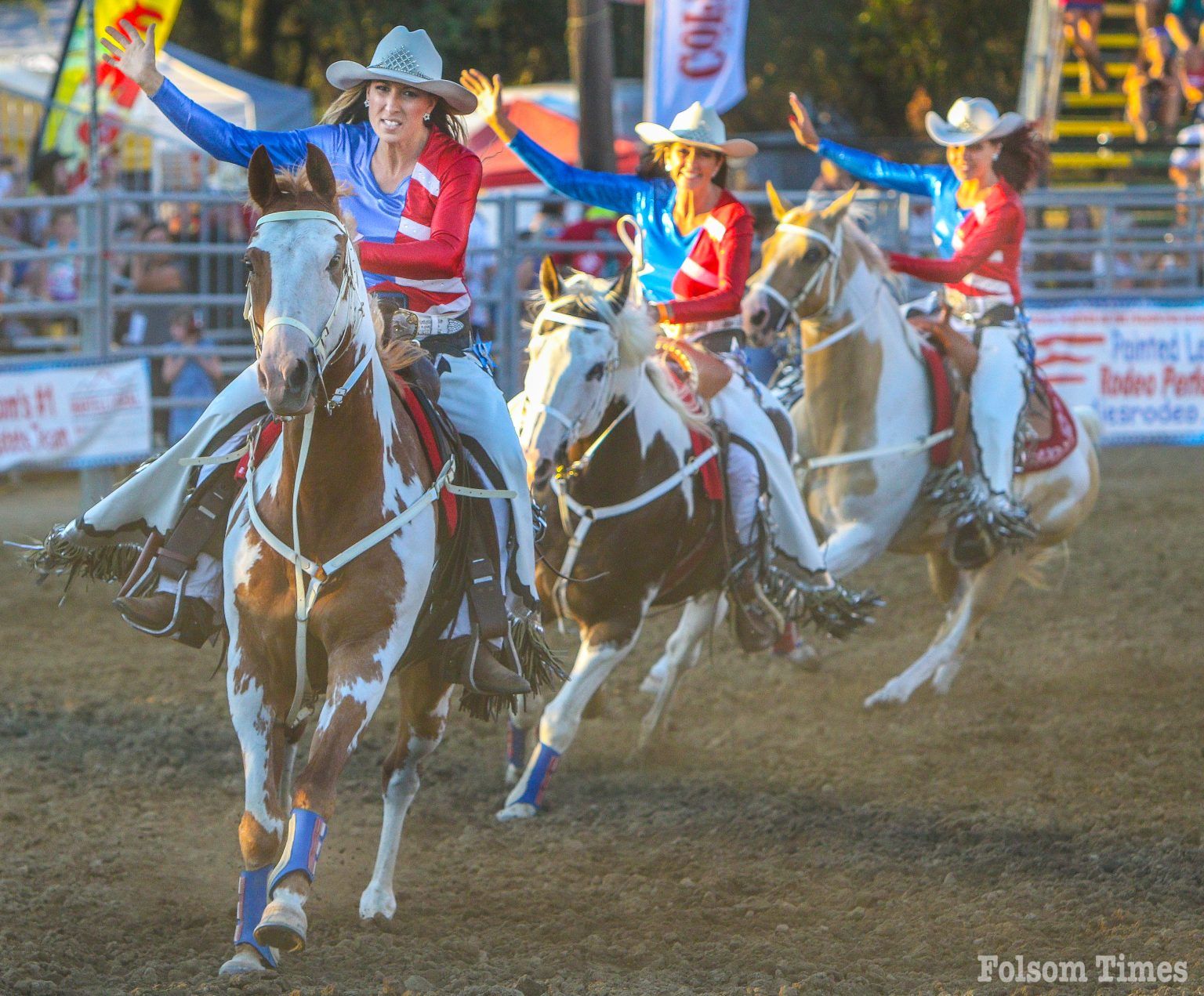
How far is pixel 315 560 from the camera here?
12.5 ft

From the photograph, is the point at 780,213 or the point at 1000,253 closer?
the point at 780,213

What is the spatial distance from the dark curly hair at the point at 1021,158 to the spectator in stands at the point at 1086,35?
11.1 m

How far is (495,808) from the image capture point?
18.7 feet

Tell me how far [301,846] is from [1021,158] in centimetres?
531

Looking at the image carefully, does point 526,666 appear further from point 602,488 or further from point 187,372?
point 187,372

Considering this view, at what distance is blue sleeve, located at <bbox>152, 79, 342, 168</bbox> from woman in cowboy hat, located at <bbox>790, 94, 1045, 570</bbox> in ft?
10.2

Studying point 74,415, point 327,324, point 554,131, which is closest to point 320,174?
point 327,324

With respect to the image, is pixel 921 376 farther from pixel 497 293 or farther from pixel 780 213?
pixel 497 293

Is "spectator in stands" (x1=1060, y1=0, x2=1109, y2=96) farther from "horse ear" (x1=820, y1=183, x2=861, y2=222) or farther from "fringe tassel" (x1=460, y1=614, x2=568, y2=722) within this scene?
"fringe tassel" (x1=460, y1=614, x2=568, y2=722)

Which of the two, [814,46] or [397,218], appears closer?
[397,218]

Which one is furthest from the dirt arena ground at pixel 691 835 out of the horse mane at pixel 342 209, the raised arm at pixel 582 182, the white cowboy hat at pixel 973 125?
the white cowboy hat at pixel 973 125

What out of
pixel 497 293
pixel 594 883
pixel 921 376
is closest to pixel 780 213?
pixel 921 376

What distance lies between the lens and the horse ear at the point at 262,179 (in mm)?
3510

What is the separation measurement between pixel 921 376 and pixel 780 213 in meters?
1.03
